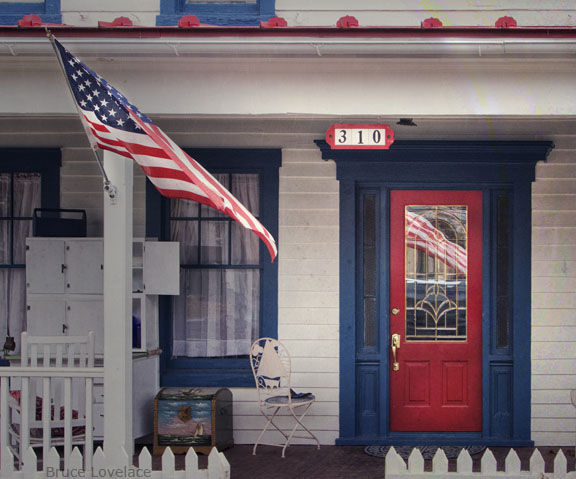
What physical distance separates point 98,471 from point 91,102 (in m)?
2.27

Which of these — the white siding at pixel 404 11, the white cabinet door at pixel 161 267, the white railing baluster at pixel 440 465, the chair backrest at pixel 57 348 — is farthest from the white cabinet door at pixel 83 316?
the white railing baluster at pixel 440 465

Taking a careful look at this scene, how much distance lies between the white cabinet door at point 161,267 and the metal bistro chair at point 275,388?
104 cm

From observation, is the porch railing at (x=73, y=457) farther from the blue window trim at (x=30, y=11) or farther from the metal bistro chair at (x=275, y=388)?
the blue window trim at (x=30, y=11)

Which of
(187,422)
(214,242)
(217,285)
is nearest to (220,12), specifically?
(214,242)

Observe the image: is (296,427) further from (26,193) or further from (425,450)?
(26,193)

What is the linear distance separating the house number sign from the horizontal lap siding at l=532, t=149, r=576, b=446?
7.54 ft

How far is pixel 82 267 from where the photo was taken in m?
7.92

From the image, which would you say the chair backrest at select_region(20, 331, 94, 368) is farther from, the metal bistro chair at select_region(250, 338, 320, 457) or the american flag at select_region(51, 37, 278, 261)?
the american flag at select_region(51, 37, 278, 261)

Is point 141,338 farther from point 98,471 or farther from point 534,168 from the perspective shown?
point 534,168

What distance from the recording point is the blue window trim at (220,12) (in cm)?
693

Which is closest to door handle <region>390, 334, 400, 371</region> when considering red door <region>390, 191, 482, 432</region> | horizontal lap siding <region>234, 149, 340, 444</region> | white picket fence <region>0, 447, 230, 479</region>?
red door <region>390, 191, 482, 432</region>

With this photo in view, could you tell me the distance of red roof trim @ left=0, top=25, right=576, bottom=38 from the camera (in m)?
5.73

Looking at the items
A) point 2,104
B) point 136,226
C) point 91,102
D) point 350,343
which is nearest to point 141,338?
point 136,226

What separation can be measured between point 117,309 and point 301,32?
2.38 meters
